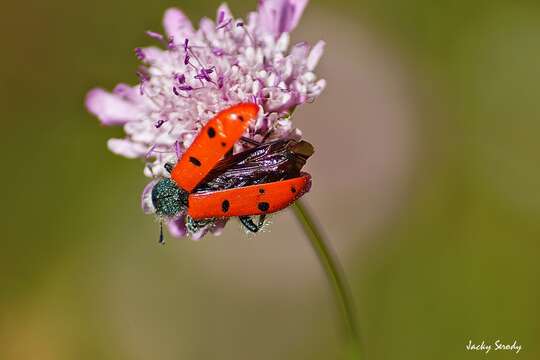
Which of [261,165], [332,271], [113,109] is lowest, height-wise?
[332,271]

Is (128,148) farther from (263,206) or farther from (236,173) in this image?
(263,206)

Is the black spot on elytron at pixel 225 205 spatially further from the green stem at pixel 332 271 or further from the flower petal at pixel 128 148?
the flower petal at pixel 128 148

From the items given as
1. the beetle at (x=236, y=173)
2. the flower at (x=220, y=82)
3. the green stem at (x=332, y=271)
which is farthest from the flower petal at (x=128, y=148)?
the green stem at (x=332, y=271)

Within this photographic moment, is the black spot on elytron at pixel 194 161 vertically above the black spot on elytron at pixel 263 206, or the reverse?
the black spot on elytron at pixel 194 161

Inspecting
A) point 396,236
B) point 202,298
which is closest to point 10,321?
point 202,298

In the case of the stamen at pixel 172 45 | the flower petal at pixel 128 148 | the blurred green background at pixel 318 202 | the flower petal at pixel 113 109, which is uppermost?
the stamen at pixel 172 45

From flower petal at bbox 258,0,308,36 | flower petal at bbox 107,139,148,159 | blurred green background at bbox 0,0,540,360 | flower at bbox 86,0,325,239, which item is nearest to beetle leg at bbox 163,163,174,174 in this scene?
flower at bbox 86,0,325,239

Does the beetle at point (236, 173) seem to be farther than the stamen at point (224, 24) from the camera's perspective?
No

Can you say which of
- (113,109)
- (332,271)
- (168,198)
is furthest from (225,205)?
(113,109)
